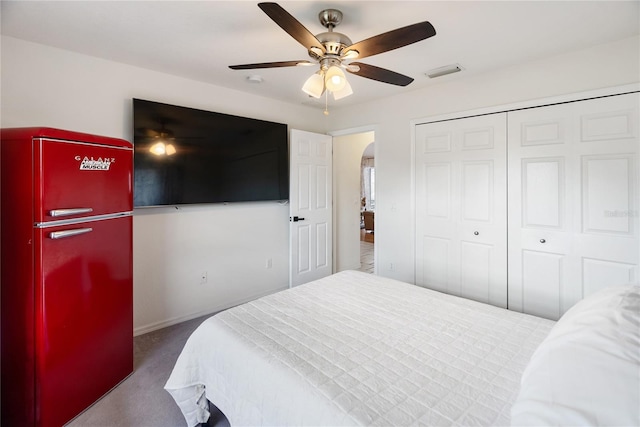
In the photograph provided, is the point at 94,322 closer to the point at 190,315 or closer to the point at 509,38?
the point at 190,315

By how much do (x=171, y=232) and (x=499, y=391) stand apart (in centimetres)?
288

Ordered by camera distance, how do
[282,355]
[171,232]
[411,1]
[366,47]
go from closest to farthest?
[282,355], [366,47], [411,1], [171,232]

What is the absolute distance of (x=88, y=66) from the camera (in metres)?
2.50

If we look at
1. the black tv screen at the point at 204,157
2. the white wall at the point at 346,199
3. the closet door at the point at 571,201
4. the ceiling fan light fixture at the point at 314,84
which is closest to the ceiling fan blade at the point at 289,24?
the ceiling fan light fixture at the point at 314,84

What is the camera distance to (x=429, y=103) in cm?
336

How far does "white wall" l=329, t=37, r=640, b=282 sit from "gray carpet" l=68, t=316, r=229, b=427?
2521 mm

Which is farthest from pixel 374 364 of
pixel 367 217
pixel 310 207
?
pixel 367 217

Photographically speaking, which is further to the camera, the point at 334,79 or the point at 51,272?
the point at 334,79

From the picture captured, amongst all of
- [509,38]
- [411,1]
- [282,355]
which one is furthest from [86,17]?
[509,38]

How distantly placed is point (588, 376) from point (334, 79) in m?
1.75

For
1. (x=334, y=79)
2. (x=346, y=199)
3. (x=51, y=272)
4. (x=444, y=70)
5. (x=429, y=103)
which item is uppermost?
(x=444, y=70)

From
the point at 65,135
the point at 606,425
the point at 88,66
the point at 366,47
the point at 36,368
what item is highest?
the point at 88,66

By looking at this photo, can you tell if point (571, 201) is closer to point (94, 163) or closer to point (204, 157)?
point (204, 157)

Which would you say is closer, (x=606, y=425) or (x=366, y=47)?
(x=606, y=425)
